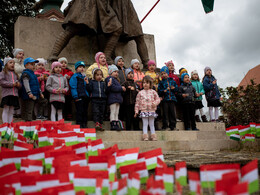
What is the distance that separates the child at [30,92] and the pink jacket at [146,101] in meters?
1.96

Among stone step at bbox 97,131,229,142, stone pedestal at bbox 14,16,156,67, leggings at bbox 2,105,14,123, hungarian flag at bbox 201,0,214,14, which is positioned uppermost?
hungarian flag at bbox 201,0,214,14

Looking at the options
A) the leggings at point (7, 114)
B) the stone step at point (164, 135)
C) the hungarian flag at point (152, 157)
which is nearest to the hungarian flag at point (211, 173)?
the hungarian flag at point (152, 157)

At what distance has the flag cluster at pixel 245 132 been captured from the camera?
5.64 m

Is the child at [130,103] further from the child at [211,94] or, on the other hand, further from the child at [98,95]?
the child at [211,94]

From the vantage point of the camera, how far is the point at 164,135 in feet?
20.7

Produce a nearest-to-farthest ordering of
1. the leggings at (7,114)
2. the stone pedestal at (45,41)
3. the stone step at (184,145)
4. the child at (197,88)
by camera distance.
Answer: the stone step at (184,145) < the leggings at (7,114) < the child at (197,88) < the stone pedestal at (45,41)

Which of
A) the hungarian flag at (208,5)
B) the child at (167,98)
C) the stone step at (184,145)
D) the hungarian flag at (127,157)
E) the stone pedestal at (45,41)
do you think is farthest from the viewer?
the hungarian flag at (208,5)

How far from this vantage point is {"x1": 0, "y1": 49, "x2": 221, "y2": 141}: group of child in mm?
6008

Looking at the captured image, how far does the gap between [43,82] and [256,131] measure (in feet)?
14.7

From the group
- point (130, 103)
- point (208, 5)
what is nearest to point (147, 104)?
point (130, 103)

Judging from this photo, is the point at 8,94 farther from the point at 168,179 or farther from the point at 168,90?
the point at 168,179

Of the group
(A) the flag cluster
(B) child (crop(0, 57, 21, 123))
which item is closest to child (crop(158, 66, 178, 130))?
(A) the flag cluster

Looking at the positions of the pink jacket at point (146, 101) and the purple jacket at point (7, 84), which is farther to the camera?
the pink jacket at point (146, 101)

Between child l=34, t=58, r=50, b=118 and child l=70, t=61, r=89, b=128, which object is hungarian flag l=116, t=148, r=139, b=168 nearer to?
child l=70, t=61, r=89, b=128
